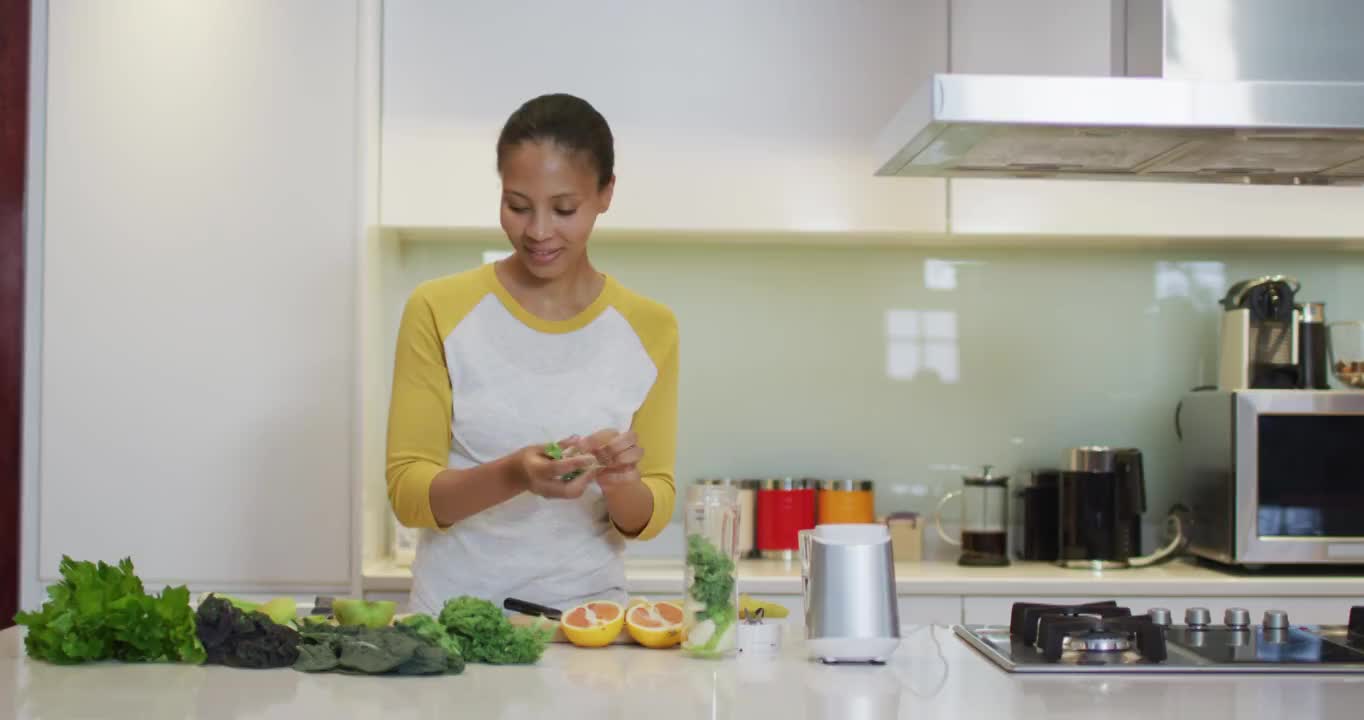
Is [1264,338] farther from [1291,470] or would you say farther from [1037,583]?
[1037,583]

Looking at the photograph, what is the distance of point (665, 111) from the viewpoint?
292 centimetres

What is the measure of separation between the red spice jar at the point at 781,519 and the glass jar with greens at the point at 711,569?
4.90 feet

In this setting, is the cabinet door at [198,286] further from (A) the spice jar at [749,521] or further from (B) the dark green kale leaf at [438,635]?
(B) the dark green kale leaf at [438,635]

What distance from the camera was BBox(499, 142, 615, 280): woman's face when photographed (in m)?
1.86

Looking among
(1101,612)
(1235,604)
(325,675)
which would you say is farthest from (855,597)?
(1235,604)

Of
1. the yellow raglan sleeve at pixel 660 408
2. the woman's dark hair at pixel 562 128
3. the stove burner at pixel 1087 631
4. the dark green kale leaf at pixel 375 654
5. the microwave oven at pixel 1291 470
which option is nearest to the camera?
the dark green kale leaf at pixel 375 654

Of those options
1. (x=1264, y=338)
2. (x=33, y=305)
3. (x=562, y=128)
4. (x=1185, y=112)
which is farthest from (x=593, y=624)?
(x=1264, y=338)

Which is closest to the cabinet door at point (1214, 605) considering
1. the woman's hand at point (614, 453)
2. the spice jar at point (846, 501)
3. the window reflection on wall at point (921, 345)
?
the spice jar at point (846, 501)

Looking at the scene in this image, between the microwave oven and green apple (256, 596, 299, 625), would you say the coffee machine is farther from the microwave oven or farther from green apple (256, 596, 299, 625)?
green apple (256, 596, 299, 625)

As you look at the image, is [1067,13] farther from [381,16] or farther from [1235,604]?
[381,16]

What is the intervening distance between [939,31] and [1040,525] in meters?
1.11

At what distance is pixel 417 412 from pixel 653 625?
47cm

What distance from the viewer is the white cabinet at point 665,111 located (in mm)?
2906

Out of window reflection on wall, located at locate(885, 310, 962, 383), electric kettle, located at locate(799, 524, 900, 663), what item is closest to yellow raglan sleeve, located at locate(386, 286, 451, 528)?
electric kettle, located at locate(799, 524, 900, 663)
